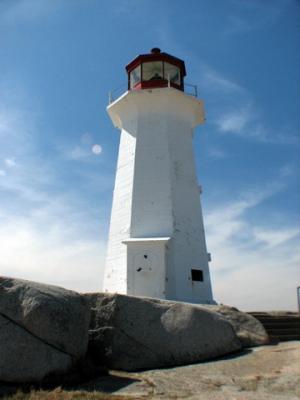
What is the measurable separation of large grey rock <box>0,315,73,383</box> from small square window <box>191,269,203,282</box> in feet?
27.1

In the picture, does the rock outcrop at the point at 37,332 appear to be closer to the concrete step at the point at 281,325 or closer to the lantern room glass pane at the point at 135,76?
the concrete step at the point at 281,325

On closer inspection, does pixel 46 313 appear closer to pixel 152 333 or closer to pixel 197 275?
pixel 152 333

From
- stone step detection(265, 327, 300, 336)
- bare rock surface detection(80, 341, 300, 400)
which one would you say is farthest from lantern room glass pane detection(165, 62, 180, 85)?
bare rock surface detection(80, 341, 300, 400)

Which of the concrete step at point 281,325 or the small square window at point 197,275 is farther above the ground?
the small square window at point 197,275

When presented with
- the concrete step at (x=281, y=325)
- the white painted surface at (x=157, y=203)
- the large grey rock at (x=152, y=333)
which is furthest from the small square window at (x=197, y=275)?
the large grey rock at (x=152, y=333)

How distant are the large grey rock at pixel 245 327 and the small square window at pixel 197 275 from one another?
414cm

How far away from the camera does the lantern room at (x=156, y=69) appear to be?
17562mm

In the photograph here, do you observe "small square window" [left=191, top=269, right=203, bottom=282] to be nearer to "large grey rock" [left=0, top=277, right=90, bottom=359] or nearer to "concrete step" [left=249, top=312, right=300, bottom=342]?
"concrete step" [left=249, top=312, right=300, bottom=342]

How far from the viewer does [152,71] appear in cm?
1842

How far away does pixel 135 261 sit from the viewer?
1361 centimetres

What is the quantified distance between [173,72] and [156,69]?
2.84 ft

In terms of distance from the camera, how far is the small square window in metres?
14.1

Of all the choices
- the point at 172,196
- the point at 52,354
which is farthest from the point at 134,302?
the point at 172,196

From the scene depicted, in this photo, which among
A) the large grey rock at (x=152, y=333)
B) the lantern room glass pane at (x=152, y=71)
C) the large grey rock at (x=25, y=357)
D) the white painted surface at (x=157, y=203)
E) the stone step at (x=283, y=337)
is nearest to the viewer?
the large grey rock at (x=25, y=357)
